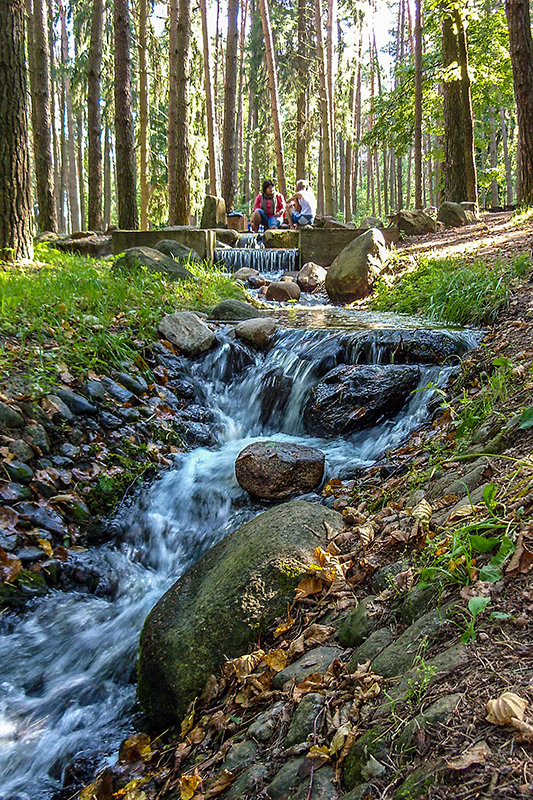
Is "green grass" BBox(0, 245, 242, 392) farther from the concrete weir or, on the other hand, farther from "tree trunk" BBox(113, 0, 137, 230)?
"tree trunk" BBox(113, 0, 137, 230)

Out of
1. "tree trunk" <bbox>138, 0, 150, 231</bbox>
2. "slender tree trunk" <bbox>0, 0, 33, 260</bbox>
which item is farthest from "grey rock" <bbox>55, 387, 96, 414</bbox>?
"tree trunk" <bbox>138, 0, 150, 231</bbox>

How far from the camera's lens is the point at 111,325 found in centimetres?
614

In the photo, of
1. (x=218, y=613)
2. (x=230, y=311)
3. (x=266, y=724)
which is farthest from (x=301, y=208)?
(x=266, y=724)

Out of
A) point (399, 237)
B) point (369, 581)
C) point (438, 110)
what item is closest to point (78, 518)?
point (369, 581)

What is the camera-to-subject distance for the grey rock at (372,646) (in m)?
2.01

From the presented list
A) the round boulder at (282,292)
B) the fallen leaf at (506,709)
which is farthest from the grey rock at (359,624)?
the round boulder at (282,292)

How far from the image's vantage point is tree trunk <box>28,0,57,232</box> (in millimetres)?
13305

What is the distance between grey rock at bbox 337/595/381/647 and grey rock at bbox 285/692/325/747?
1.03ft

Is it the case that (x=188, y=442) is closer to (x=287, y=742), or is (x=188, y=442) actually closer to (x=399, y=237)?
(x=287, y=742)

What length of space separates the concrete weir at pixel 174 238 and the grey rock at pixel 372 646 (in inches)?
387

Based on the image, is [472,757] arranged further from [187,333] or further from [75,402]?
[187,333]

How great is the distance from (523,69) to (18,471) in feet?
35.4

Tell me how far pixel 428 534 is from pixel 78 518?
9.09 feet

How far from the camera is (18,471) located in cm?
405
